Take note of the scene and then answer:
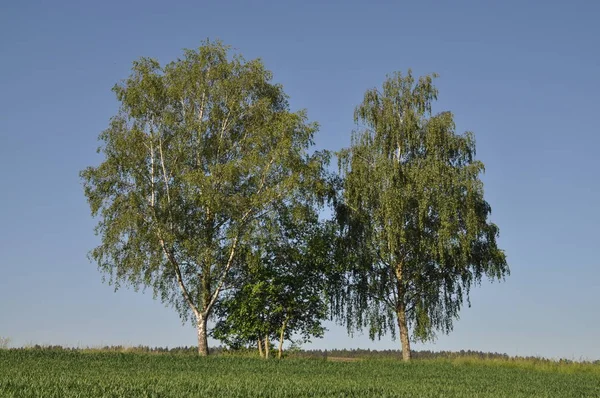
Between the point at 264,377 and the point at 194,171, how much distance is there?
1714cm

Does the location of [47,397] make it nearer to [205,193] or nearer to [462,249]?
[205,193]

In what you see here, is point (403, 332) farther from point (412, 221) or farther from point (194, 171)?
point (194, 171)

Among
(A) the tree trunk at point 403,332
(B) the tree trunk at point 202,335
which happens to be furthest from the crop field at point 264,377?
(B) the tree trunk at point 202,335

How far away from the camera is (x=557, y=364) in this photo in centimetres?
4147

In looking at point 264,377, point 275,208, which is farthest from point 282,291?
point 264,377

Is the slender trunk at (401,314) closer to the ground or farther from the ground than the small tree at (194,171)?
closer to the ground

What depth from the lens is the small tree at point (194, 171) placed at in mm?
39344

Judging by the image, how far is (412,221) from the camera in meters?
42.9

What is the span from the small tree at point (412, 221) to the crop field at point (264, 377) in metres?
4.14

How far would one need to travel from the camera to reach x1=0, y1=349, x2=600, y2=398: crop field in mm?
18422

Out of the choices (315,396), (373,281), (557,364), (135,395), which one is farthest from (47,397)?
(557,364)

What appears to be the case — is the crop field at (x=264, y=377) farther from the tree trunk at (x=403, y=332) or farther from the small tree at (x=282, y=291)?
the small tree at (x=282, y=291)

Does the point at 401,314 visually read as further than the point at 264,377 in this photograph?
Yes

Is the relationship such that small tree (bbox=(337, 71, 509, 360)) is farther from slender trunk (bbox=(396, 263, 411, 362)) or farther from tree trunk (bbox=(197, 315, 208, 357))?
tree trunk (bbox=(197, 315, 208, 357))
